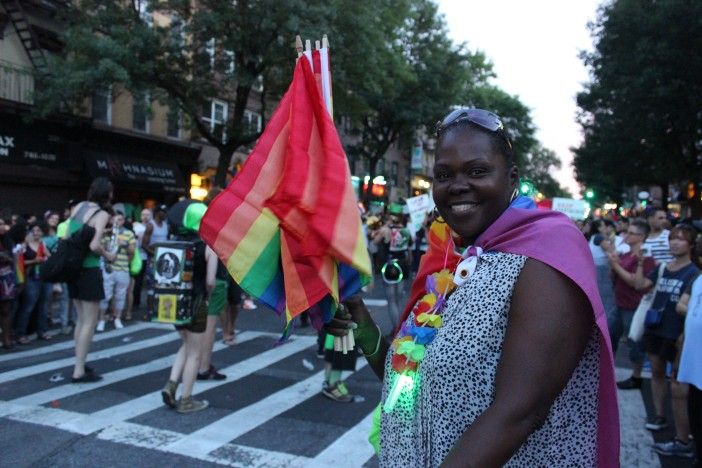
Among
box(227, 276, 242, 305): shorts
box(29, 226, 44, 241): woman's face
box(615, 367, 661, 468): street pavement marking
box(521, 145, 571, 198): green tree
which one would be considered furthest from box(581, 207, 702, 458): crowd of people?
box(521, 145, 571, 198): green tree

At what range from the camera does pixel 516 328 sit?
138 cm

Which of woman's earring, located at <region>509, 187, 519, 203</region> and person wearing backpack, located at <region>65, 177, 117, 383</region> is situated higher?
woman's earring, located at <region>509, 187, 519, 203</region>

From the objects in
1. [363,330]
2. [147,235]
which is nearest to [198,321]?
[363,330]

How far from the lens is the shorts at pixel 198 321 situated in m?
5.31

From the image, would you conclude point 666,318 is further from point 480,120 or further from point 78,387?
point 78,387

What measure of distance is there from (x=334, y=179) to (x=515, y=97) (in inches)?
1787

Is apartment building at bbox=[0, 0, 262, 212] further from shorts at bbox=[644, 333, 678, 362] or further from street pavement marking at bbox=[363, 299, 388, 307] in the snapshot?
shorts at bbox=[644, 333, 678, 362]

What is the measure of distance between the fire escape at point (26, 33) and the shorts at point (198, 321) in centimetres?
1529

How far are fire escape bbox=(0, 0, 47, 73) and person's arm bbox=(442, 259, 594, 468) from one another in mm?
19290

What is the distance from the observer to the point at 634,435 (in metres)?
5.19

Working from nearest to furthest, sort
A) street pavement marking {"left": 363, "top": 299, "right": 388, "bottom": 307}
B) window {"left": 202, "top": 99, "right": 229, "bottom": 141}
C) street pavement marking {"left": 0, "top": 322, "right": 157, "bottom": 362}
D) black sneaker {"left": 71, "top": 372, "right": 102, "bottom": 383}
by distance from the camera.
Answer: black sneaker {"left": 71, "top": 372, "right": 102, "bottom": 383} < street pavement marking {"left": 0, "top": 322, "right": 157, "bottom": 362} < street pavement marking {"left": 363, "top": 299, "right": 388, "bottom": 307} < window {"left": 202, "top": 99, "right": 229, "bottom": 141}

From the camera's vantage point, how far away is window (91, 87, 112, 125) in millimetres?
20234

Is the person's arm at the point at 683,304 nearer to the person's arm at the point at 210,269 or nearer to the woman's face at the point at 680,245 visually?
the woman's face at the point at 680,245

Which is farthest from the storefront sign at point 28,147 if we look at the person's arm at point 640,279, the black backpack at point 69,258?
the person's arm at point 640,279
